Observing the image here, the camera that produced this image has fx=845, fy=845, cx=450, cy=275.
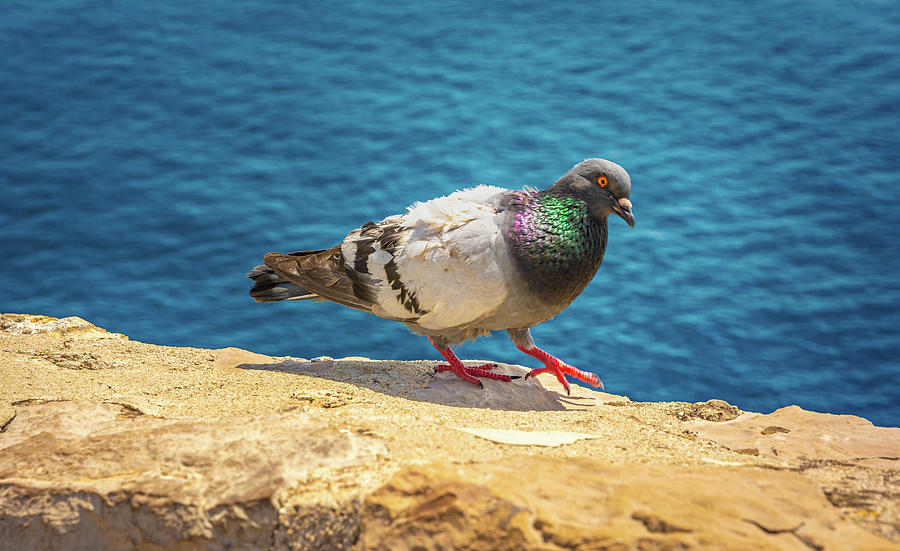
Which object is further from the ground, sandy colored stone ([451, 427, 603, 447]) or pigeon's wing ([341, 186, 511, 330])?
pigeon's wing ([341, 186, 511, 330])

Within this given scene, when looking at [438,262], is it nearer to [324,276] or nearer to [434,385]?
[434,385]

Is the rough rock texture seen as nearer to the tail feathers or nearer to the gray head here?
the tail feathers

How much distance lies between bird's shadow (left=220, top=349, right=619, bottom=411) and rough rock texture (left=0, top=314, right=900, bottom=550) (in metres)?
0.07

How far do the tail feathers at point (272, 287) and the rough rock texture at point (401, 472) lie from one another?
821 mm

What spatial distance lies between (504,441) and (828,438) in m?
1.45

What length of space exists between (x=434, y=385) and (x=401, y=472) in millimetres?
1604

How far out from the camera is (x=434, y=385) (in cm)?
414

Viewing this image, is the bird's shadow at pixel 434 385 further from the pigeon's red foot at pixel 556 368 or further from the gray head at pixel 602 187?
the gray head at pixel 602 187

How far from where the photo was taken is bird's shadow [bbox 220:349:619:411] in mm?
4000

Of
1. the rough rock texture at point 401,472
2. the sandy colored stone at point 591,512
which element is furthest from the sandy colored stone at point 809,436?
the sandy colored stone at point 591,512

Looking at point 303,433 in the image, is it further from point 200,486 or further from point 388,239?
point 388,239

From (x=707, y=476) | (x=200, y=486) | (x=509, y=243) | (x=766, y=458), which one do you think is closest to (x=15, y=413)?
(x=200, y=486)

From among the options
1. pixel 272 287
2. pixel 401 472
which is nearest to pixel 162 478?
pixel 401 472

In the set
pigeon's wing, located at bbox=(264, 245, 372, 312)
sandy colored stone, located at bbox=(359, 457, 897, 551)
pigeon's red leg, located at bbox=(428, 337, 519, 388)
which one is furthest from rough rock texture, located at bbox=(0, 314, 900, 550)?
pigeon's wing, located at bbox=(264, 245, 372, 312)
